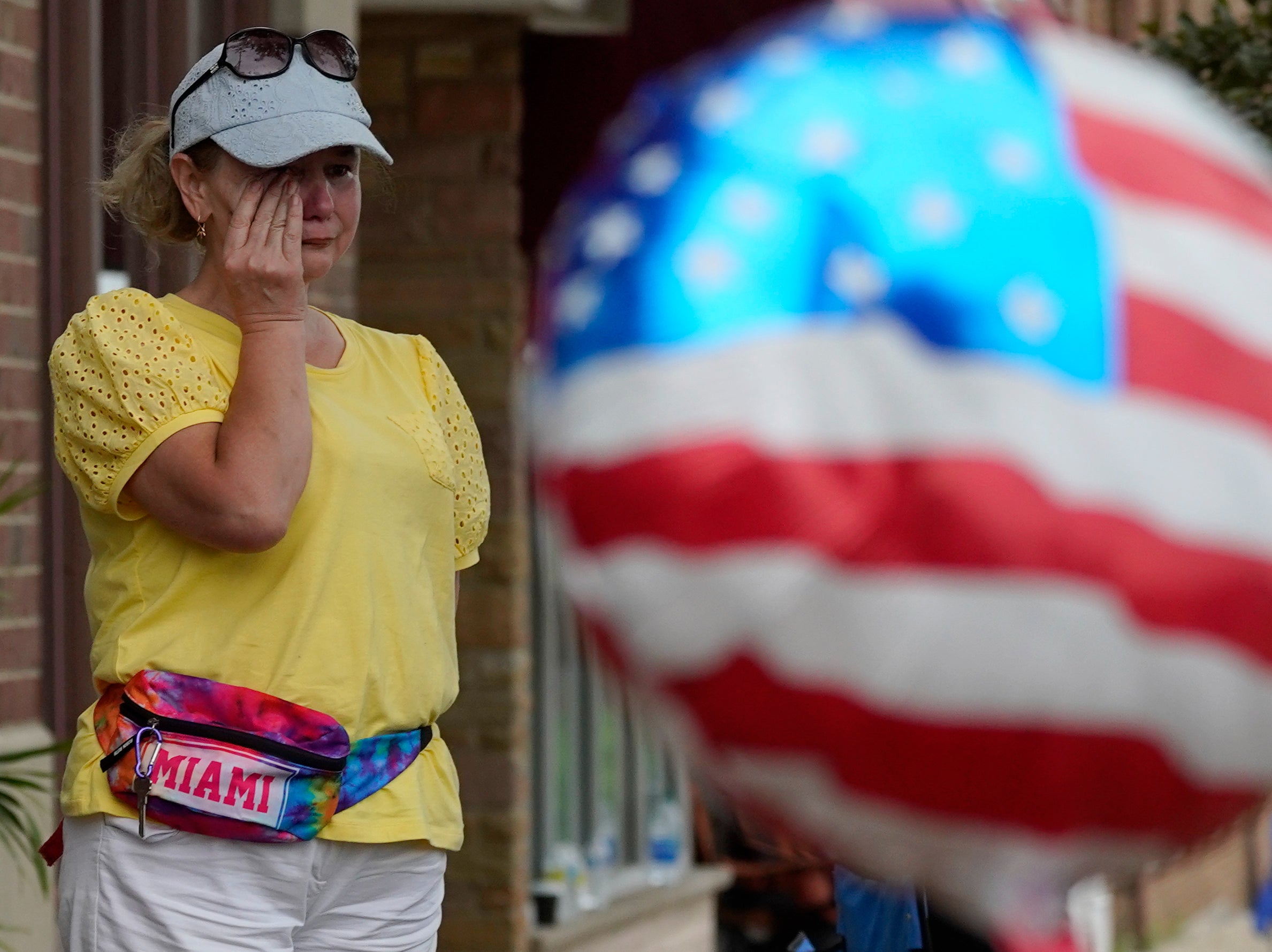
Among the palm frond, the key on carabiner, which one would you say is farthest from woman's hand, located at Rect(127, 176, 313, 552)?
the palm frond

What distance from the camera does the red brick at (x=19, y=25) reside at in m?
3.65

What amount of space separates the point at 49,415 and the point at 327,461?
1.74 metres

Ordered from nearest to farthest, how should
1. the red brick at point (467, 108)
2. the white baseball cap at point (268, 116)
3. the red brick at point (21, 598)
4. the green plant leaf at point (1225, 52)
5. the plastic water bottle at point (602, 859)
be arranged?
1. the white baseball cap at point (268, 116)
2. the red brick at point (21, 598)
3. the green plant leaf at point (1225, 52)
4. the red brick at point (467, 108)
5. the plastic water bottle at point (602, 859)

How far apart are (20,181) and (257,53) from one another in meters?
1.44

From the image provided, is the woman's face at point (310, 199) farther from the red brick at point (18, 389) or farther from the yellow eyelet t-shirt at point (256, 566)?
the red brick at point (18, 389)

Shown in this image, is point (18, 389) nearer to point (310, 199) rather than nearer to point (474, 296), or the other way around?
point (310, 199)

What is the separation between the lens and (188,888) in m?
2.23

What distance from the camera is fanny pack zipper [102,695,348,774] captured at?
7.19ft

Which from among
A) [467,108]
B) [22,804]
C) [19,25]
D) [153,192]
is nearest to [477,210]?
[467,108]

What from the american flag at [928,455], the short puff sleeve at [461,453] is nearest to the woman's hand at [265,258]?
the short puff sleeve at [461,453]

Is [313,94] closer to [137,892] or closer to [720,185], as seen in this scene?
[137,892]

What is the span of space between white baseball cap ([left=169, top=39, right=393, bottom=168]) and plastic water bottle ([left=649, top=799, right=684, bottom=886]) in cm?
461

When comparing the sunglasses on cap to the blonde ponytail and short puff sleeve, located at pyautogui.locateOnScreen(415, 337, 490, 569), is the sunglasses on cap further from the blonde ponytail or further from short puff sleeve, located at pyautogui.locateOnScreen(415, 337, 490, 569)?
short puff sleeve, located at pyautogui.locateOnScreen(415, 337, 490, 569)

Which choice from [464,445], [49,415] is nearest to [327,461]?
[464,445]
